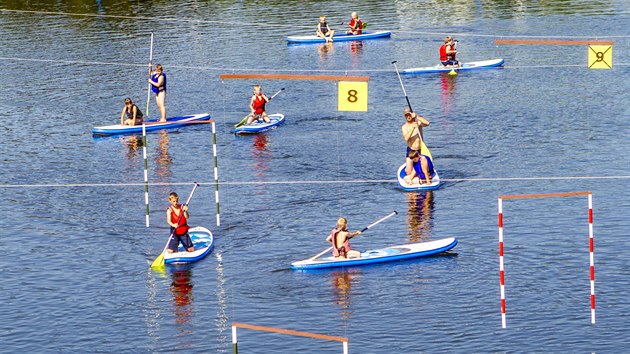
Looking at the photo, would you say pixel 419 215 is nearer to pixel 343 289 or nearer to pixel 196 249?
pixel 343 289

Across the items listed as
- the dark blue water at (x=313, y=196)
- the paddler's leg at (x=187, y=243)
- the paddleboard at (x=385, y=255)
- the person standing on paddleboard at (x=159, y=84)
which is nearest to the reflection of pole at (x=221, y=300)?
the dark blue water at (x=313, y=196)

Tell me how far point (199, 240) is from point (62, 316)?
6554mm

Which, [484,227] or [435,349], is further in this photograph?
[484,227]

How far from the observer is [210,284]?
1531 inches

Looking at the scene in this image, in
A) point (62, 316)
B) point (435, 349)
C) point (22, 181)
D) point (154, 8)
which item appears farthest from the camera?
point (154, 8)

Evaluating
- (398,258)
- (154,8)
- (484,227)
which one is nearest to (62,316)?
(398,258)

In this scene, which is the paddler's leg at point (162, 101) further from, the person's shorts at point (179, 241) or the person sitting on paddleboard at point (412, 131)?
the person's shorts at point (179, 241)

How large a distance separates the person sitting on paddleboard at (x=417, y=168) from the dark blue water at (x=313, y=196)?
0.81 metres

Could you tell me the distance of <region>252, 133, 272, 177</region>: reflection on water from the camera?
52.6m

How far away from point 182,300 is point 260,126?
22348 millimetres

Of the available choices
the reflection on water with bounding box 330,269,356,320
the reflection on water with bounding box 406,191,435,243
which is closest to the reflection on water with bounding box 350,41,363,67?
the reflection on water with bounding box 406,191,435,243

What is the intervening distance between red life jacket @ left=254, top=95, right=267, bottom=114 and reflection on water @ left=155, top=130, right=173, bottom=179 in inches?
169

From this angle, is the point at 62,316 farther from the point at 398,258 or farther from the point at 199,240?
the point at 398,258

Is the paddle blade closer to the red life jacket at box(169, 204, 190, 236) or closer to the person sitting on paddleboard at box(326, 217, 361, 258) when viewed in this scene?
the red life jacket at box(169, 204, 190, 236)
